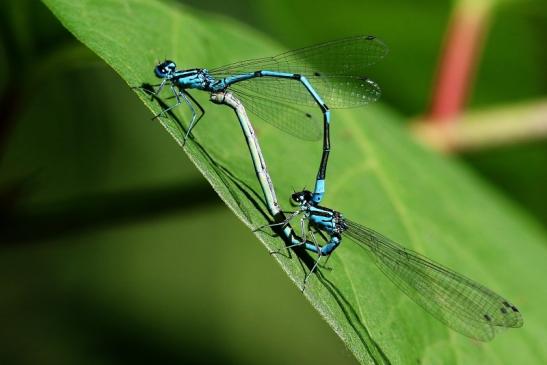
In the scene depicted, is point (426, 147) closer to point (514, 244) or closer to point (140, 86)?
point (514, 244)

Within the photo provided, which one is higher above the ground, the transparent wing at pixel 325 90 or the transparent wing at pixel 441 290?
the transparent wing at pixel 325 90

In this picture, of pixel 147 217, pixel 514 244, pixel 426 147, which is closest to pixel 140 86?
pixel 147 217

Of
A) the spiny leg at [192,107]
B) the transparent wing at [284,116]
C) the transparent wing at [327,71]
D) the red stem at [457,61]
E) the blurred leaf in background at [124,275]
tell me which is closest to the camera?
the spiny leg at [192,107]

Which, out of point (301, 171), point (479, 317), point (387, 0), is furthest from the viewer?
point (387, 0)

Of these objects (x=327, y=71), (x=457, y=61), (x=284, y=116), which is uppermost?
(x=327, y=71)

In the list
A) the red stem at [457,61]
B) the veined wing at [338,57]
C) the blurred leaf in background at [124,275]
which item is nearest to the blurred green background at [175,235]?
the blurred leaf in background at [124,275]

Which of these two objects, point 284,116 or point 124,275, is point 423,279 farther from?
point 124,275

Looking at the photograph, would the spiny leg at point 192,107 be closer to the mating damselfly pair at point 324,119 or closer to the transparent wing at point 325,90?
the mating damselfly pair at point 324,119

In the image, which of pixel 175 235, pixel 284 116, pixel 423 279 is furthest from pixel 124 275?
pixel 423 279
